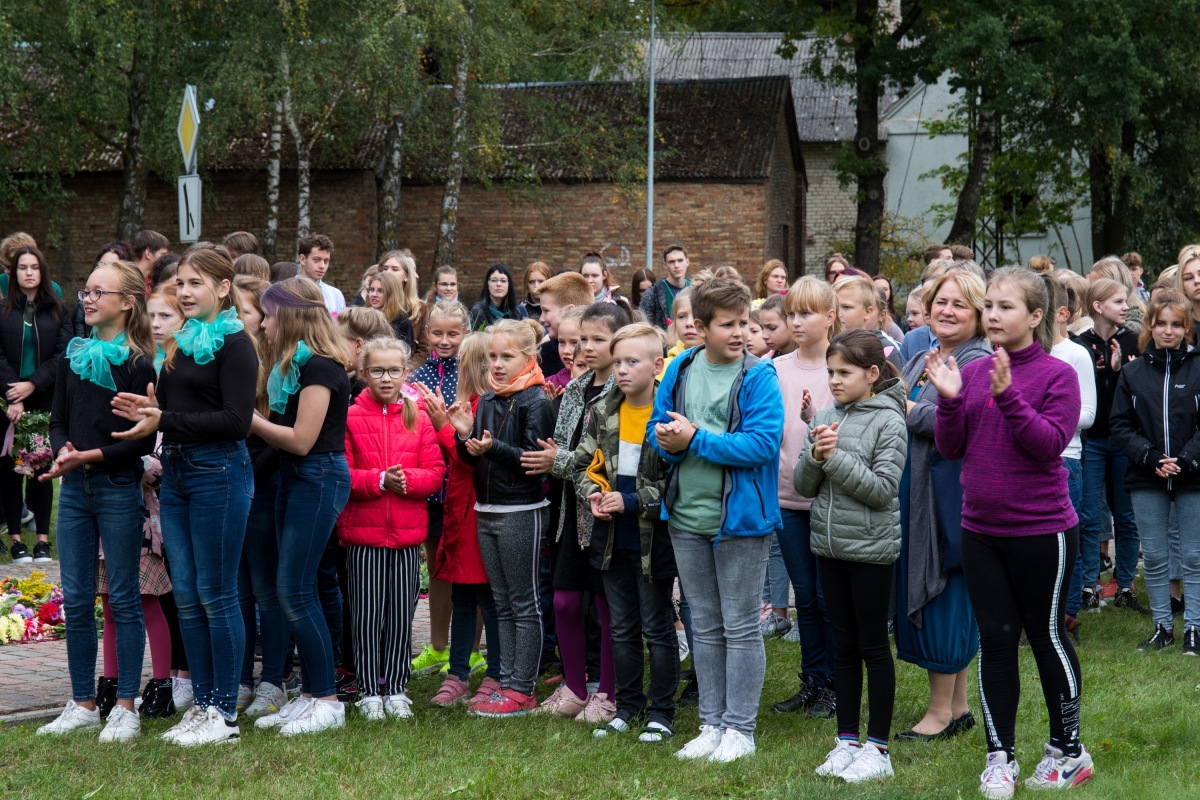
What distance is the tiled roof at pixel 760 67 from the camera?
140ft

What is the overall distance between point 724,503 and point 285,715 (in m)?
2.36

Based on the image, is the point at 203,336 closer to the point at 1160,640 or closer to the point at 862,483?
the point at 862,483

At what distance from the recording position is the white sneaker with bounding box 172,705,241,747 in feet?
17.5

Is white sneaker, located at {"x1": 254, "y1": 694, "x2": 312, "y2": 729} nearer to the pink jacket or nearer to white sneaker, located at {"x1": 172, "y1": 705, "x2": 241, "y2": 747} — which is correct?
white sneaker, located at {"x1": 172, "y1": 705, "x2": 241, "y2": 747}

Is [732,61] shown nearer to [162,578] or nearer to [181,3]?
[181,3]

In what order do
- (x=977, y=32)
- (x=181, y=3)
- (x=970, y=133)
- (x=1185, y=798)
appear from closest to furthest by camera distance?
1. (x=1185, y=798)
2. (x=181, y=3)
3. (x=977, y=32)
4. (x=970, y=133)

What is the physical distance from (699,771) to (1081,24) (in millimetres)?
24890

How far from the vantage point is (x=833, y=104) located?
42719 mm

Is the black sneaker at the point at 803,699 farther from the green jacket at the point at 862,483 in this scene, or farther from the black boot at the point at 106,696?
the black boot at the point at 106,696

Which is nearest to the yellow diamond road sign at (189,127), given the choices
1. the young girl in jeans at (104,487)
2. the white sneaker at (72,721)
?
the young girl in jeans at (104,487)

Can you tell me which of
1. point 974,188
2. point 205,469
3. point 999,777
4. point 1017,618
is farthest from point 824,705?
point 974,188

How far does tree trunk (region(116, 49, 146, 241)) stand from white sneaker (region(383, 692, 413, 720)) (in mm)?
21011

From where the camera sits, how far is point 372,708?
5949mm

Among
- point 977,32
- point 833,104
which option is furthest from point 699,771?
point 833,104
